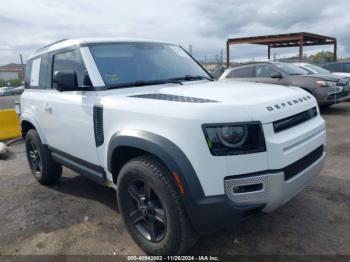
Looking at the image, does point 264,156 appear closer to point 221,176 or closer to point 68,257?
point 221,176

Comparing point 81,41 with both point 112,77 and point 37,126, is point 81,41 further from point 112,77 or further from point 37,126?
point 37,126

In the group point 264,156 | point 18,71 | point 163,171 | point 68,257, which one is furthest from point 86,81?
point 18,71

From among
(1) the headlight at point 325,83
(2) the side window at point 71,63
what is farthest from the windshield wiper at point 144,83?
(1) the headlight at point 325,83

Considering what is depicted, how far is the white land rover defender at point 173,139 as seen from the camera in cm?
232

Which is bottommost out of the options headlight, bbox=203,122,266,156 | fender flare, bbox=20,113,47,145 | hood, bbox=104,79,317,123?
fender flare, bbox=20,113,47,145

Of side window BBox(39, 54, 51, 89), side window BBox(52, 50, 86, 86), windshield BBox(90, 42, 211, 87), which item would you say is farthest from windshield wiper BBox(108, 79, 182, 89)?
side window BBox(39, 54, 51, 89)

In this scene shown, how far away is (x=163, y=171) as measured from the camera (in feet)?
8.36

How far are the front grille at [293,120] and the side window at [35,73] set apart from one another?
351 centimetres

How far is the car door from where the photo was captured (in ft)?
10.9

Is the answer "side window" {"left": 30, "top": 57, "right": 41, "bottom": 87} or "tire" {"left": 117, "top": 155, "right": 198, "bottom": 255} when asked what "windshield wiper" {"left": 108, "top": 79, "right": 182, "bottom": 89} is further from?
"side window" {"left": 30, "top": 57, "right": 41, "bottom": 87}

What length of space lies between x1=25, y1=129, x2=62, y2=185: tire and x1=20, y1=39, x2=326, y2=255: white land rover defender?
0.58m

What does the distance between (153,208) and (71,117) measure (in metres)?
1.44

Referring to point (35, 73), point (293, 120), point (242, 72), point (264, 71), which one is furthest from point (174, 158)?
point (242, 72)

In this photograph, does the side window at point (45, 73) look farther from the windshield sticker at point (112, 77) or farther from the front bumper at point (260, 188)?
the front bumper at point (260, 188)
